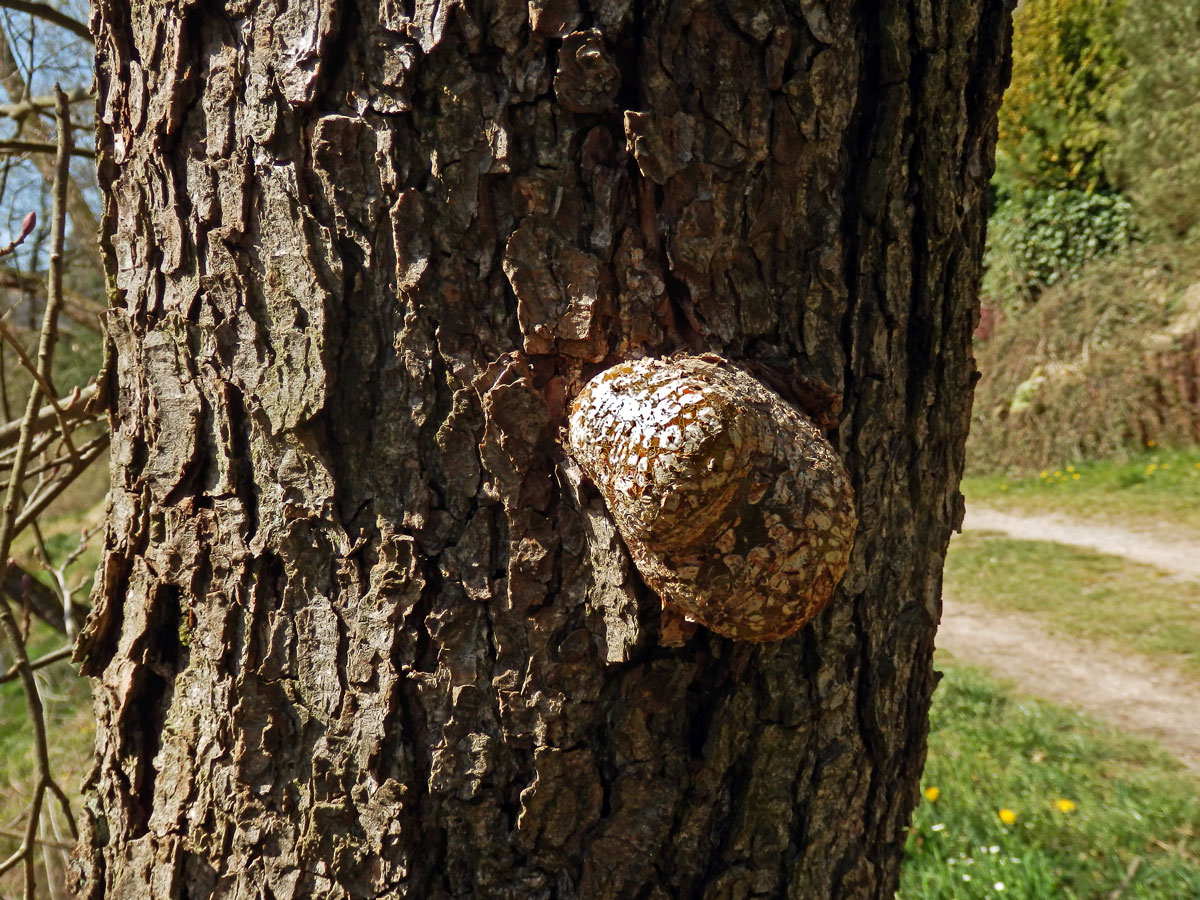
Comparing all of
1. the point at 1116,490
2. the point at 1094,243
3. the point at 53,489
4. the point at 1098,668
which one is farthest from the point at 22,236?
the point at 1094,243

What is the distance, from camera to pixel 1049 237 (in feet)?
37.4

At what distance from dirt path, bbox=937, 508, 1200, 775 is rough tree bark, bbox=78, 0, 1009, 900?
4.09 m

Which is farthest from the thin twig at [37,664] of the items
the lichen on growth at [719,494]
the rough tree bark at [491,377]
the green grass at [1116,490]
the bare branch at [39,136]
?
the green grass at [1116,490]

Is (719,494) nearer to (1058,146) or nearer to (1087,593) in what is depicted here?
(1087,593)

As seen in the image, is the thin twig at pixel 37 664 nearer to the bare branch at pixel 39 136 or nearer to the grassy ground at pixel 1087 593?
the bare branch at pixel 39 136

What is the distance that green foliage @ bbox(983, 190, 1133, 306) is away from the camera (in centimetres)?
1105

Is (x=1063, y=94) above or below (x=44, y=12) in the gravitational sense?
above

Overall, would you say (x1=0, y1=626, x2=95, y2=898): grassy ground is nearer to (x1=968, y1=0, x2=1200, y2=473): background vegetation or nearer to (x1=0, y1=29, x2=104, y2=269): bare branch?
(x1=0, y1=29, x2=104, y2=269): bare branch

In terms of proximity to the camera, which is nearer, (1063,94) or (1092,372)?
(1092,372)

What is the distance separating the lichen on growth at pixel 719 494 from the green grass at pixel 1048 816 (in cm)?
241

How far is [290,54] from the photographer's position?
111 centimetres

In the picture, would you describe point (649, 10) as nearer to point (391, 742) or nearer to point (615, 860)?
point (391, 742)

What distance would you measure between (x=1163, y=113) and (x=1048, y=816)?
9753mm

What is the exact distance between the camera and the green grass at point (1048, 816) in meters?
2.91
